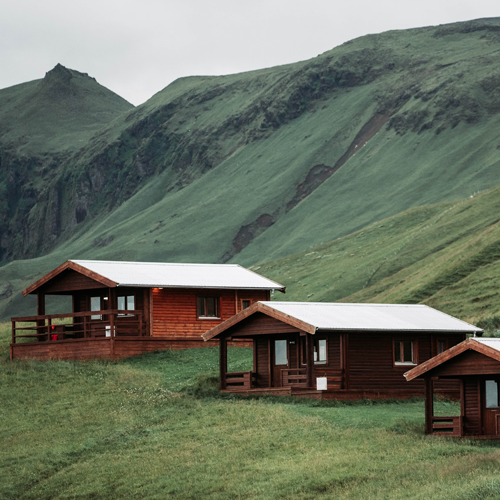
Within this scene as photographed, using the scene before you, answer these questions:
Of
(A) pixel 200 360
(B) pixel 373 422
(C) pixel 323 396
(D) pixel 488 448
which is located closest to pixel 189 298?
(A) pixel 200 360

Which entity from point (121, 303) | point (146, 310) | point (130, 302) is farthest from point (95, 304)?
point (146, 310)

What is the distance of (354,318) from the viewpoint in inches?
1818

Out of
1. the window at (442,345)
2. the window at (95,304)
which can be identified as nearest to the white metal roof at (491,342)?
the window at (442,345)

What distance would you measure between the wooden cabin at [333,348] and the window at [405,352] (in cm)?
2

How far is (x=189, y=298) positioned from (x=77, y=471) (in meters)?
23.2

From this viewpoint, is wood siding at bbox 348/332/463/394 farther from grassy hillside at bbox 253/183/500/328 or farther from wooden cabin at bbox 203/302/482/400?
grassy hillside at bbox 253/183/500/328

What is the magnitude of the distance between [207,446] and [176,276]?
925 inches

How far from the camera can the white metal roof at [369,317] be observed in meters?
44.5

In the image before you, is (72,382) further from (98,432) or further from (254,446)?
(254,446)

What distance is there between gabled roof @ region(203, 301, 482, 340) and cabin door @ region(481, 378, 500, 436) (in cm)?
820

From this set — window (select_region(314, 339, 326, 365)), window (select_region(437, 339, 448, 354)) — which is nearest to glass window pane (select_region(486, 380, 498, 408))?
window (select_region(314, 339, 326, 365))

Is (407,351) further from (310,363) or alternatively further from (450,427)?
(450,427)

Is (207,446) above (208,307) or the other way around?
the other way around

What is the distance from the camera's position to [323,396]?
4325cm
